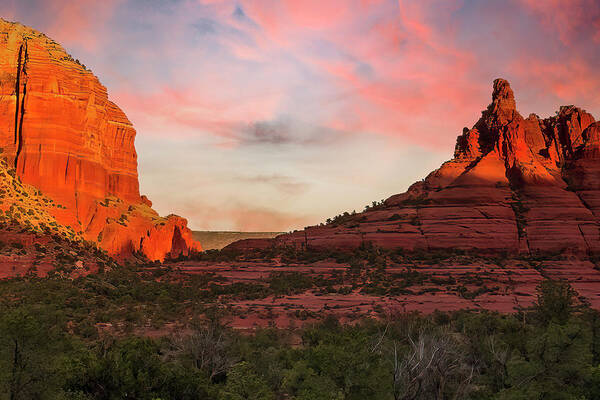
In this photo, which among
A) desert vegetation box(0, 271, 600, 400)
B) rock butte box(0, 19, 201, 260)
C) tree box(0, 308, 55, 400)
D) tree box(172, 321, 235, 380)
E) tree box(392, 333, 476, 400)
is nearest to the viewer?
tree box(0, 308, 55, 400)

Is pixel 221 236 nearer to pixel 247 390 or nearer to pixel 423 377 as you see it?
pixel 247 390

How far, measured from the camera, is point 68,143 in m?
76.9

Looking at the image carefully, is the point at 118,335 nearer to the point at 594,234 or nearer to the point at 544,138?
A: the point at 594,234

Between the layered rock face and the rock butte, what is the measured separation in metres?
22.7

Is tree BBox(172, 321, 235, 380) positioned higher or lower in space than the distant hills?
lower

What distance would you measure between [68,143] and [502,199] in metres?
67.8

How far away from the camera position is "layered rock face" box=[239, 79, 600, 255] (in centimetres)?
6438

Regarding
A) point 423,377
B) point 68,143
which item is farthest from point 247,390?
point 68,143

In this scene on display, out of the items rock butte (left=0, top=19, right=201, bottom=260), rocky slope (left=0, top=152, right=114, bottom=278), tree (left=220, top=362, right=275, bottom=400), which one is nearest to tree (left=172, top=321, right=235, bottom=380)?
tree (left=220, top=362, right=275, bottom=400)

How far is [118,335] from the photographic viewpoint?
1419 inches

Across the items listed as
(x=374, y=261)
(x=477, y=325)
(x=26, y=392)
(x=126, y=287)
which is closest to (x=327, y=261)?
(x=374, y=261)

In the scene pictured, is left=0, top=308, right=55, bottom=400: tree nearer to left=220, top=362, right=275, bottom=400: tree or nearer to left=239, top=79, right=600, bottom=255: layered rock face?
left=220, top=362, right=275, bottom=400: tree

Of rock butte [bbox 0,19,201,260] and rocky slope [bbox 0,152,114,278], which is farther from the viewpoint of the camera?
rock butte [bbox 0,19,201,260]

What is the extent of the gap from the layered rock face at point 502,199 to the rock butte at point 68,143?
74.4 ft
